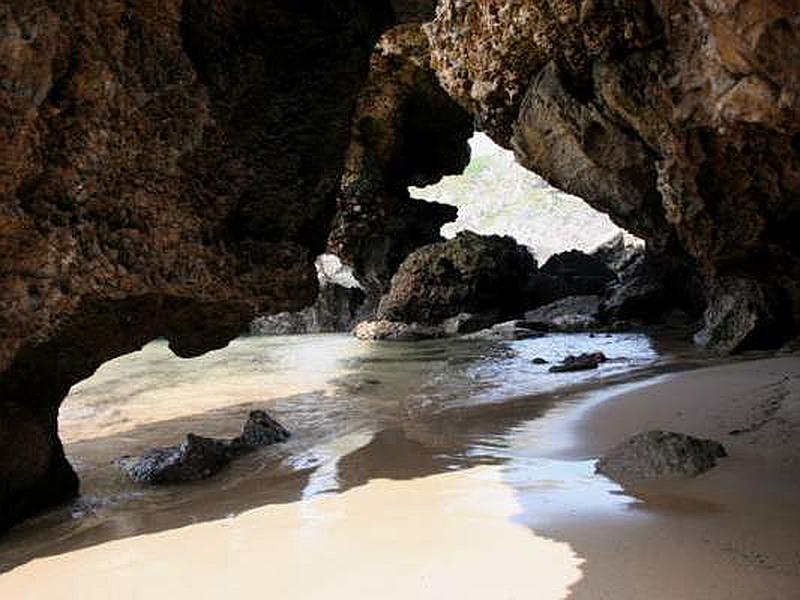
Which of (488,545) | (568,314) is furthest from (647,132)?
(568,314)

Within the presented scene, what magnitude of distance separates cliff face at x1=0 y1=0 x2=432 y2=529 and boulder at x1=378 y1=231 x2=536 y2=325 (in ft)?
47.5

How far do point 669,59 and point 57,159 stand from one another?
19.7 ft

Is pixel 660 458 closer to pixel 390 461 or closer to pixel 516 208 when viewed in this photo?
pixel 390 461

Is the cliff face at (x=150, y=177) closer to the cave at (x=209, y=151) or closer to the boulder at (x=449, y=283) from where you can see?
the cave at (x=209, y=151)

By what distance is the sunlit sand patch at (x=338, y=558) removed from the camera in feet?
10.3

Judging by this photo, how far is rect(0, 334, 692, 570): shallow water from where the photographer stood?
4.73 metres

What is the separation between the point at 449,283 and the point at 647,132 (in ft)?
38.2

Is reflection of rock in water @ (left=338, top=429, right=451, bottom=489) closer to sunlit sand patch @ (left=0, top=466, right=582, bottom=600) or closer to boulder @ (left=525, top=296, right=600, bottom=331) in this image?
sunlit sand patch @ (left=0, top=466, right=582, bottom=600)

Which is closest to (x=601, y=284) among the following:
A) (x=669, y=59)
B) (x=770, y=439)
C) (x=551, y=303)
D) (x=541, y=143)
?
(x=551, y=303)

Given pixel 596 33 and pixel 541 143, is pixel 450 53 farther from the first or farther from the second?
pixel 596 33

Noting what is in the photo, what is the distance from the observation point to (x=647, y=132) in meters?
9.31

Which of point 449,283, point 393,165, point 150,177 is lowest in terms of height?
point 449,283

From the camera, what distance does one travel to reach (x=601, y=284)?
80.0ft

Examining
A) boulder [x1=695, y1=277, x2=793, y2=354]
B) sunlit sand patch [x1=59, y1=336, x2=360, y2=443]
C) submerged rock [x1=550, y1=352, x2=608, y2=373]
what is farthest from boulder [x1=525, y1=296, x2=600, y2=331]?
submerged rock [x1=550, y1=352, x2=608, y2=373]
